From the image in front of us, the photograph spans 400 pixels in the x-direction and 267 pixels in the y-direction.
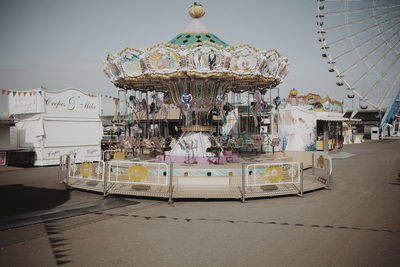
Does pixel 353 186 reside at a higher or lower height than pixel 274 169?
lower

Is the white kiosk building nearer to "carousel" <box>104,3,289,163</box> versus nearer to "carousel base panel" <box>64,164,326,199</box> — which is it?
"carousel" <box>104,3,289,163</box>

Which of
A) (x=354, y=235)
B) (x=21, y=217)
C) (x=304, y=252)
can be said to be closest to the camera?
(x=304, y=252)

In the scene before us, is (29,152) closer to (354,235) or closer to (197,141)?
(197,141)

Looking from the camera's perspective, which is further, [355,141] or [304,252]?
[355,141]

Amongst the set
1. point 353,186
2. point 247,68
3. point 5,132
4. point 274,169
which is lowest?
point 353,186

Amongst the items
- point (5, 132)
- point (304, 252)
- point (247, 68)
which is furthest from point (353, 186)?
point (5, 132)

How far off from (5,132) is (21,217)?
1292 centimetres

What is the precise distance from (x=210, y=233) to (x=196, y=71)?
24.1 feet

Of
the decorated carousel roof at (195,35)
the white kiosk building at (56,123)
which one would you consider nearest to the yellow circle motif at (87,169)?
the decorated carousel roof at (195,35)

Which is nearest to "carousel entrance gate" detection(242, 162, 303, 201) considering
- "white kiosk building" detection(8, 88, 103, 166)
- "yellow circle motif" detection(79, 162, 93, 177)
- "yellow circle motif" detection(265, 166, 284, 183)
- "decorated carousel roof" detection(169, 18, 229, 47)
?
"yellow circle motif" detection(265, 166, 284, 183)

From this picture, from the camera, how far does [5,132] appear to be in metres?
17.5

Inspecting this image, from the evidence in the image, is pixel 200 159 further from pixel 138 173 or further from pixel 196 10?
pixel 196 10

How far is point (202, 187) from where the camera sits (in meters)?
9.50

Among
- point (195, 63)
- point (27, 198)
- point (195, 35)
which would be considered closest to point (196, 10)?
point (195, 35)
